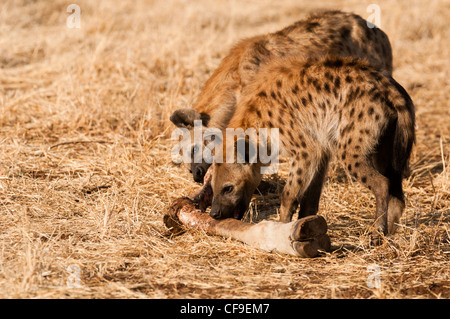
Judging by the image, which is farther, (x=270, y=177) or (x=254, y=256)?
(x=270, y=177)

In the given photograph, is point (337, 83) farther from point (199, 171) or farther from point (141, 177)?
point (141, 177)

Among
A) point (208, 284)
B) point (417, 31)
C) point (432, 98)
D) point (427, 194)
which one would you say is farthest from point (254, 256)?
point (417, 31)

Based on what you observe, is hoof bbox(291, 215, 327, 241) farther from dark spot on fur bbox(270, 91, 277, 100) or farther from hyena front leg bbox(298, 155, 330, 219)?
dark spot on fur bbox(270, 91, 277, 100)

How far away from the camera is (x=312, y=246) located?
396 cm

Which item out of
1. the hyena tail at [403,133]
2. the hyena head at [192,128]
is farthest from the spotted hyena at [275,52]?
the hyena tail at [403,133]

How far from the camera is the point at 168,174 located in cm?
564

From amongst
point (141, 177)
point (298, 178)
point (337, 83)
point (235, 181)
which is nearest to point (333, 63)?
point (337, 83)

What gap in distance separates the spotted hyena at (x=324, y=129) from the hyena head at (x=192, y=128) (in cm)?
68

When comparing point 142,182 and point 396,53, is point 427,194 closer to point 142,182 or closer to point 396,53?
point 142,182

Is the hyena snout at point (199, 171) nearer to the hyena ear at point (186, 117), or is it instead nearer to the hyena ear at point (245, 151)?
the hyena ear at point (186, 117)

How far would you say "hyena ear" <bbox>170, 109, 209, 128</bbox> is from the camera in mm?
5570

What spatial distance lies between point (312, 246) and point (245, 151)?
3.29 ft

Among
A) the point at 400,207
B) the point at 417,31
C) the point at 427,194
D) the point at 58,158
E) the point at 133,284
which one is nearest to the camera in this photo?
the point at 133,284

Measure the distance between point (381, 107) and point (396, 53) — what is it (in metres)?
5.63
